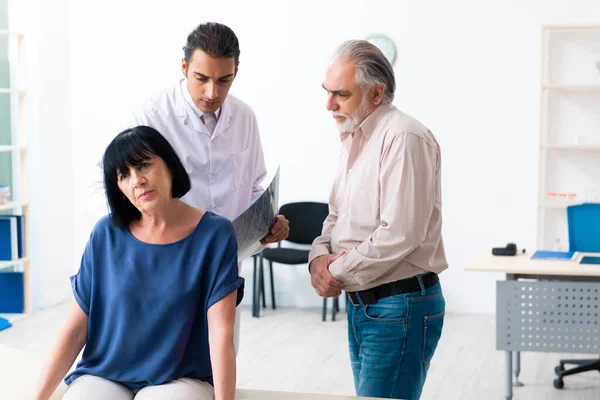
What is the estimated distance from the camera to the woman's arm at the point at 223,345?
5.56 ft

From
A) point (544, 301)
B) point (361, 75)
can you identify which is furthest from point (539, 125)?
point (361, 75)

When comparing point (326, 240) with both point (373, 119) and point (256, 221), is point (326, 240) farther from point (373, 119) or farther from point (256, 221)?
point (373, 119)

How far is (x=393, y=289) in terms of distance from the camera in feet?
7.00

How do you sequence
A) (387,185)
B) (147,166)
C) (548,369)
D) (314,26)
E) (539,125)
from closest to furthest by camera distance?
(147,166), (387,185), (548,369), (539,125), (314,26)

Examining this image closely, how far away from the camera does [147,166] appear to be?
1.76 m

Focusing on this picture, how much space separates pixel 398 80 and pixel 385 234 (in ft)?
→ 13.2

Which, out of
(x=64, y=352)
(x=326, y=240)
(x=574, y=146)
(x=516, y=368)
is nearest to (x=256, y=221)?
(x=326, y=240)

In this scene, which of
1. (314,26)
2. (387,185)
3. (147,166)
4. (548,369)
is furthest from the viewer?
(314,26)

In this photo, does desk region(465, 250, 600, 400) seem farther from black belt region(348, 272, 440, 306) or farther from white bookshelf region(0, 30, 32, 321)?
white bookshelf region(0, 30, 32, 321)

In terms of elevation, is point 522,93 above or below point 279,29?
below

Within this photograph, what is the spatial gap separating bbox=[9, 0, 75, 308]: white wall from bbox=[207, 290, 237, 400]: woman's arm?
181 inches

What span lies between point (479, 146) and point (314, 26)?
5.03 feet

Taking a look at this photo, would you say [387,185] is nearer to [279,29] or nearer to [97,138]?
[279,29]

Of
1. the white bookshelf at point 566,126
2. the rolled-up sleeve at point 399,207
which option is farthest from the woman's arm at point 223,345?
the white bookshelf at point 566,126
